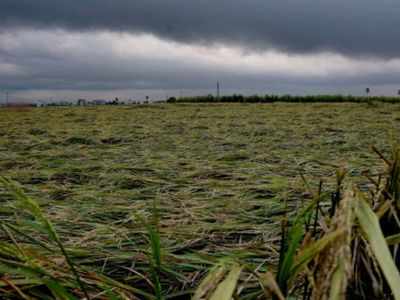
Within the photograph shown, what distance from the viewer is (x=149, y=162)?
7.65ft

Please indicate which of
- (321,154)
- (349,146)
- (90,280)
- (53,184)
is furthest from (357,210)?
(349,146)

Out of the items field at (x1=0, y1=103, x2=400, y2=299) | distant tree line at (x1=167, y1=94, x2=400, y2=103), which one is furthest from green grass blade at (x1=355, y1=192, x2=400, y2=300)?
distant tree line at (x1=167, y1=94, x2=400, y2=103)

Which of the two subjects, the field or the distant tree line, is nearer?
the field

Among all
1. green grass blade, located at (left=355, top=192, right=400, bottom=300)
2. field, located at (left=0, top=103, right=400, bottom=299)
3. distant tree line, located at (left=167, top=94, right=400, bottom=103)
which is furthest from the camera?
distant tree line, located at (left=167, top=94, right=400, bottom=103)

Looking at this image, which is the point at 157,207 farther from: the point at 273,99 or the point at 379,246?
the point at 273,99

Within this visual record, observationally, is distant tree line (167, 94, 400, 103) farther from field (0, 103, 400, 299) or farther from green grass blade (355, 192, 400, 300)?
green grass blade (355, 192, 400, 300)

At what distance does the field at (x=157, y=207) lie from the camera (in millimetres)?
718

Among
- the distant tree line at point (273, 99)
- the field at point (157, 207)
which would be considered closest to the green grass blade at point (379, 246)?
the field at point (157, 207)

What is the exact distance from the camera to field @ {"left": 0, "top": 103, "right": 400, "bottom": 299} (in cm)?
72

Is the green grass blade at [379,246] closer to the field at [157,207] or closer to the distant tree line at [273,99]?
the field at [157,207]

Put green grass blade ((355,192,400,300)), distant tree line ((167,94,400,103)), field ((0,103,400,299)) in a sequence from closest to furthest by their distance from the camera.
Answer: green grass blade ((355,192,400,300)) < field ((0,103,400,299)) < distant tree line ((167,94,400,103))

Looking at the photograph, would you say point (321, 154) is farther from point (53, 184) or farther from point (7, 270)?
point (7, 270)

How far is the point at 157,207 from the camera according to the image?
1.34 m

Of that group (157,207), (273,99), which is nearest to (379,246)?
Result: (157,207)
